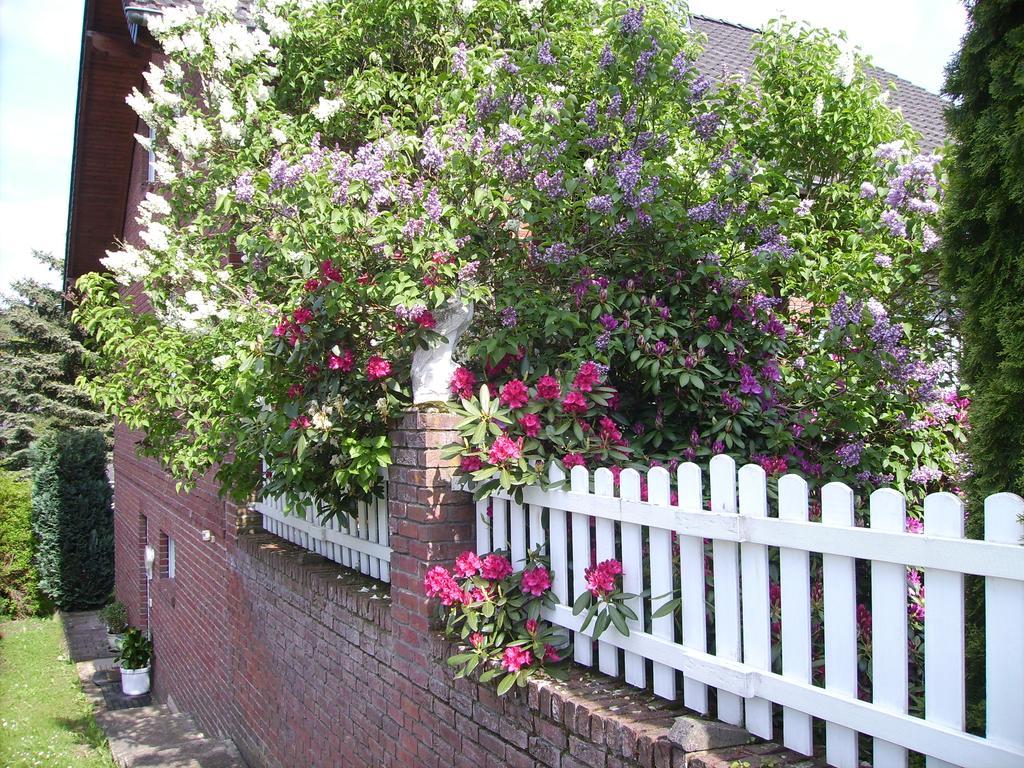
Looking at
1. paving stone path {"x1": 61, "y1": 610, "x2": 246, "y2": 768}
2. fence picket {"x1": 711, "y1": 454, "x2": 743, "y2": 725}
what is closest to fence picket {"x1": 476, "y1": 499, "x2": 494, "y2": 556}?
fence picket {"x1": 711, "y1": 454, "x2": 743, "y2": 725}

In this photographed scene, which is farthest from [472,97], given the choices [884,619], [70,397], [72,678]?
[70,397]

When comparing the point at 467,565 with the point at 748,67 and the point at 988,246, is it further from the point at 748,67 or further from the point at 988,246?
the point at 748,67

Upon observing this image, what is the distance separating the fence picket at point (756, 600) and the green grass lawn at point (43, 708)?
6768mm

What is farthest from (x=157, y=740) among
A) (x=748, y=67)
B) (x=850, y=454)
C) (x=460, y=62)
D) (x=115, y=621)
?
(x=748, y=67)

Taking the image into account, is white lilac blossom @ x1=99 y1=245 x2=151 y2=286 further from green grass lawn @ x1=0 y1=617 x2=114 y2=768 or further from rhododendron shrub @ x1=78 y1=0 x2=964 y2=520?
green grass lawn @ x1=0 y1=617 x2=114 y2=768

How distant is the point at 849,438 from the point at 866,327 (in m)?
0.67

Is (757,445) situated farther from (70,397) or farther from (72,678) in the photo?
(70,397)

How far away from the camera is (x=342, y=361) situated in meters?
3.73

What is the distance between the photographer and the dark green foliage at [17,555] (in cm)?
1623

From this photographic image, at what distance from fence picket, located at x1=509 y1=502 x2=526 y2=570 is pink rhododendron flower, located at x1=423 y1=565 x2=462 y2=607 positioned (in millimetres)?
269

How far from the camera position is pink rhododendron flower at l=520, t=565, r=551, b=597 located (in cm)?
290

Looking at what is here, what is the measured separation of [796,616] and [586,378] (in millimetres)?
1292

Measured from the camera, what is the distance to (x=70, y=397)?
23.4m

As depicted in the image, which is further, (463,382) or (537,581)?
(463,382)
